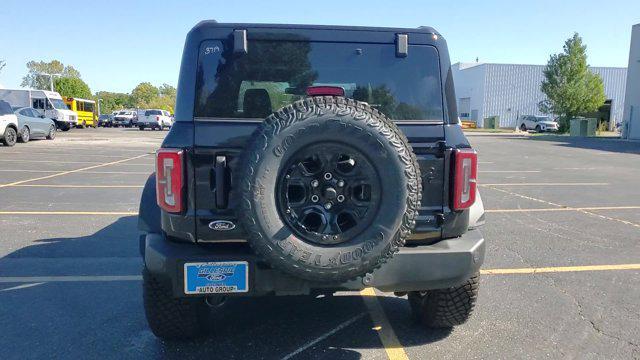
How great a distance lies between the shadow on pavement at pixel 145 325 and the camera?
3.20 meters

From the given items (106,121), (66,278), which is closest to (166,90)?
(106,121)

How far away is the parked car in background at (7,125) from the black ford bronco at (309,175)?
19.4m

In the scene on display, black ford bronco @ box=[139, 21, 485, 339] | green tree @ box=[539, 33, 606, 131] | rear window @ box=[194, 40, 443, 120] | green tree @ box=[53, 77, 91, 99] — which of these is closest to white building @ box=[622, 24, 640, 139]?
green tree @ box=[539, 33, 606, 131]

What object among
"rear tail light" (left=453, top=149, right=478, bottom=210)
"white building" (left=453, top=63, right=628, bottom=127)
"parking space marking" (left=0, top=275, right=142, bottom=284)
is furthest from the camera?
"white building" (left=453, top=63, right=628, bottom=127)

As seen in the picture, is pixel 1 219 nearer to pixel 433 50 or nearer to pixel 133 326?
pixel 133 326

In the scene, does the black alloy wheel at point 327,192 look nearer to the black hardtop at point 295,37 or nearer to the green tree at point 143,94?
the black hardtop at point 295,37

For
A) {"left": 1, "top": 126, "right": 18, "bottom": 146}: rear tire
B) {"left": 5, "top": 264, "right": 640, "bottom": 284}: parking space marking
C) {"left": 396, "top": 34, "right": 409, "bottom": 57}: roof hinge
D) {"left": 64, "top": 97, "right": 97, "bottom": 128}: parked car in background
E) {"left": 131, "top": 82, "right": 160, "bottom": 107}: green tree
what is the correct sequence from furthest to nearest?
1. {"left": 131, "top": 82, "right": 160, "bottom": 107}: green tree
2. {"left": 64, "top": 97, "right": 97, "bottom": 128}: parked car in background
3. {"left": 1, "top": 126, "right": 18, "bottom": 146}: rear tire
4. {"left": 5, "top": 264, "right": 640, "bottom": 284}: parking space marking
5. {"left": 396, "top": 34, "right": 409, "bottom": 57}: roof hinge

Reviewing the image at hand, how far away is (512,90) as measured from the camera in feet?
193

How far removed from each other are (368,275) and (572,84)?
4815cm

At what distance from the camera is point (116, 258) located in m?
5.21

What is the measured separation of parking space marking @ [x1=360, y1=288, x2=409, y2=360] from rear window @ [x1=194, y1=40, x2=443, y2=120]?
1552 mm

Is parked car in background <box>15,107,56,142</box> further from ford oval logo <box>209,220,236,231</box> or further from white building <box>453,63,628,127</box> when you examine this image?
white building <box>453,63,628,127</box>

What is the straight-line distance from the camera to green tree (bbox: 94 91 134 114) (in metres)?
122

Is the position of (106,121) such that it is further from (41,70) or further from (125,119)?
(41,70)
